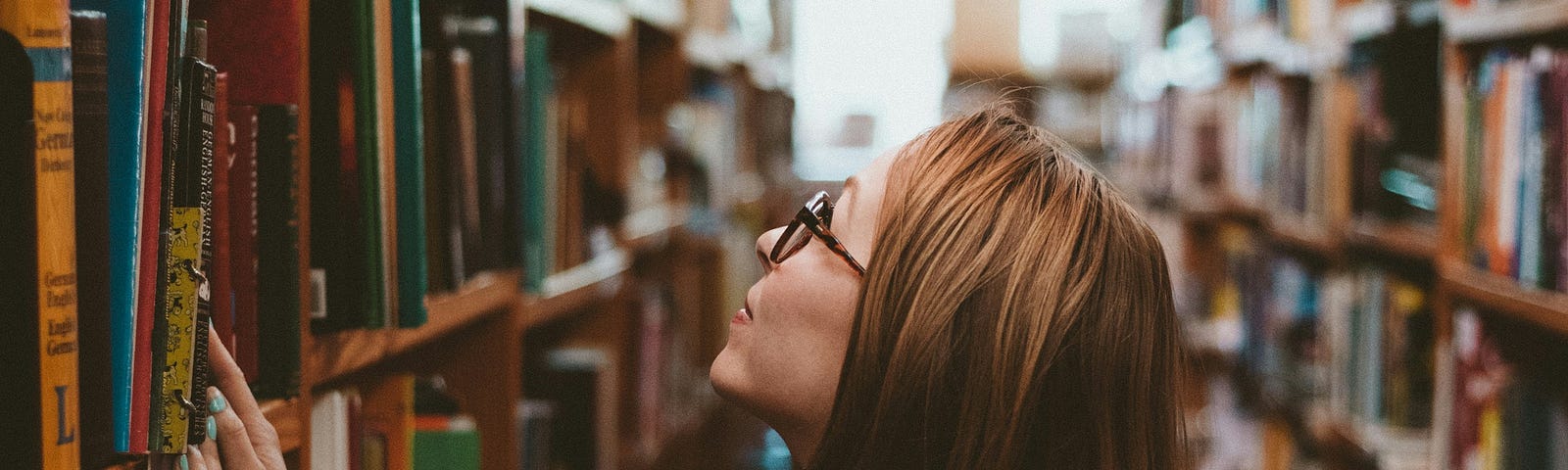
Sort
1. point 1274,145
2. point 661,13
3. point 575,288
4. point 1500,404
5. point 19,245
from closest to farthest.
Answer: point 19,245, point 1500,404, point 575,288, point 661,13, point 1274,145

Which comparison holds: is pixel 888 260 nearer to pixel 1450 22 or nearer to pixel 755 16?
pixel 1450 22

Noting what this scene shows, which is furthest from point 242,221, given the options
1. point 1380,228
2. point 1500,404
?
point 1380,228

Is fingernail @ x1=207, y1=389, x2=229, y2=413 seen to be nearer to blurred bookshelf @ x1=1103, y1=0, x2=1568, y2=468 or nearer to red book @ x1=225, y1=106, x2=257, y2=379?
red book @ x1=225, y1=106, x2=257, y2=379

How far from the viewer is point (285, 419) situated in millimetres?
851

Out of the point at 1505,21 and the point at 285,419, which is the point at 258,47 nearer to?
the point at 285,419

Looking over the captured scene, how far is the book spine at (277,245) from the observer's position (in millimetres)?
791

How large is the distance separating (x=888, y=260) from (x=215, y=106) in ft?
1.51

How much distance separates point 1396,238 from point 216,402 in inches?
71.1

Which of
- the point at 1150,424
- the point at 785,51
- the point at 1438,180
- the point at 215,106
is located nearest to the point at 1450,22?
the point at 1438,180

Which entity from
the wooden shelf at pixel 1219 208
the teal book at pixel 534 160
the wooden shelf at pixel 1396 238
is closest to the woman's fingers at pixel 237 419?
the teal book at pixel 534 160

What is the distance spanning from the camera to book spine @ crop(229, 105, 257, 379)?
752 mm

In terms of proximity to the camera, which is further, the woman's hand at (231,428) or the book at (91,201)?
the woman's hand at (231,428)

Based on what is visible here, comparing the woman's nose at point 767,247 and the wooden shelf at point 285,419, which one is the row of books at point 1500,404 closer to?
the woman's nose at point 767,247

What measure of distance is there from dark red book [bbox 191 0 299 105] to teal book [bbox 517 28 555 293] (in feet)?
2.00
